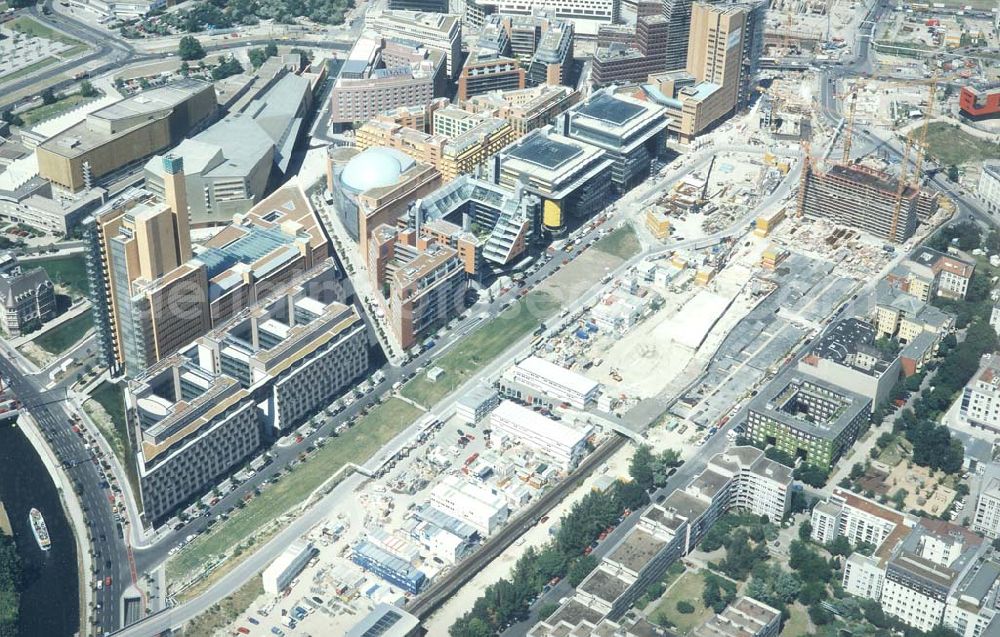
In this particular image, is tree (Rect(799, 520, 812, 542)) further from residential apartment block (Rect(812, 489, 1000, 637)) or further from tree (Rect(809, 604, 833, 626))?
tree (Rect(809, 604, 833, 626))

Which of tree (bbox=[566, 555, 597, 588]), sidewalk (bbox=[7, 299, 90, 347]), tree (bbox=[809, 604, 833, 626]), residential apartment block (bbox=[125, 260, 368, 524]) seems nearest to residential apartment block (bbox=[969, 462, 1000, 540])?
tree (bbox=[809, 604, 833, 626])

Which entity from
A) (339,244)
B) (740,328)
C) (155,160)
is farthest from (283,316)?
(740,328)

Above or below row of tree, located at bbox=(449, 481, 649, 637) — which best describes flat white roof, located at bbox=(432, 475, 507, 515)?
above

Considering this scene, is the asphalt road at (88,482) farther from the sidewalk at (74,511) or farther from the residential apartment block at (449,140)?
the residential apartment block at (449,140)

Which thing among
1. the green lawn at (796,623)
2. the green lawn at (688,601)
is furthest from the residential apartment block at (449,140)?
the green lawn at (796,623)

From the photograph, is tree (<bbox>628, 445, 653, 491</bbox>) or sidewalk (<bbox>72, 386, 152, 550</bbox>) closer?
sidewalk (<bbox>72, 386, 152, 550</bbox>)

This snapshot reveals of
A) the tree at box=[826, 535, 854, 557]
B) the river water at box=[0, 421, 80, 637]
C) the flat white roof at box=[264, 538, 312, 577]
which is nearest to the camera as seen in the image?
the river water at box=[0, 421, 80, 637]

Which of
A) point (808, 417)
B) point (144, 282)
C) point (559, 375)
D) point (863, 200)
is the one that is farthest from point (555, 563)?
point (863, 200)
